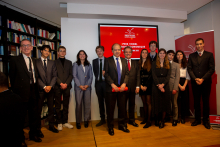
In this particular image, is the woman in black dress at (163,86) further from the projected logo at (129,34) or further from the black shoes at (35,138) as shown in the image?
the black shoes at (35,138)

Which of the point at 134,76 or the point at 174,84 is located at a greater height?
the point at 134,76

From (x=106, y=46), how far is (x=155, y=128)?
2452mm

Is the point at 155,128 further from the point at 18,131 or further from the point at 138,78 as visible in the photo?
the point at 18,131

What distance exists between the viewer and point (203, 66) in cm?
282

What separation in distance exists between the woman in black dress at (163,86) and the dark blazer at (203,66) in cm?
69

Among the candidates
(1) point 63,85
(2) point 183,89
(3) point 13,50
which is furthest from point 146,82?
(3) point 13,50

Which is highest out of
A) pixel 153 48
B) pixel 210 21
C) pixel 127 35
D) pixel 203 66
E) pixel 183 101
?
pixel 210 21

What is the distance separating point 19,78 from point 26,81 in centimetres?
12

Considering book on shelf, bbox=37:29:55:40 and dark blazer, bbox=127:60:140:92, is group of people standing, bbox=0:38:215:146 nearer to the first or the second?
dark blazer, bbox=127:60:140:92

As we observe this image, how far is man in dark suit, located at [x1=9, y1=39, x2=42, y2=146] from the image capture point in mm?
2188

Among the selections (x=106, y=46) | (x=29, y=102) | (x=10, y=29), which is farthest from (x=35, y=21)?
(x=29, y=102)

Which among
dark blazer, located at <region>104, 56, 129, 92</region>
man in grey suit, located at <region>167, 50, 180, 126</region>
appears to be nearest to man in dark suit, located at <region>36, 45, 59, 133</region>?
dark blazer, located at <region>104, 56, 129, 92</region>

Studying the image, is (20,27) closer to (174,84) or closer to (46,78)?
(46,78)

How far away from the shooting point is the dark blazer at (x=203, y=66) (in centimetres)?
276
